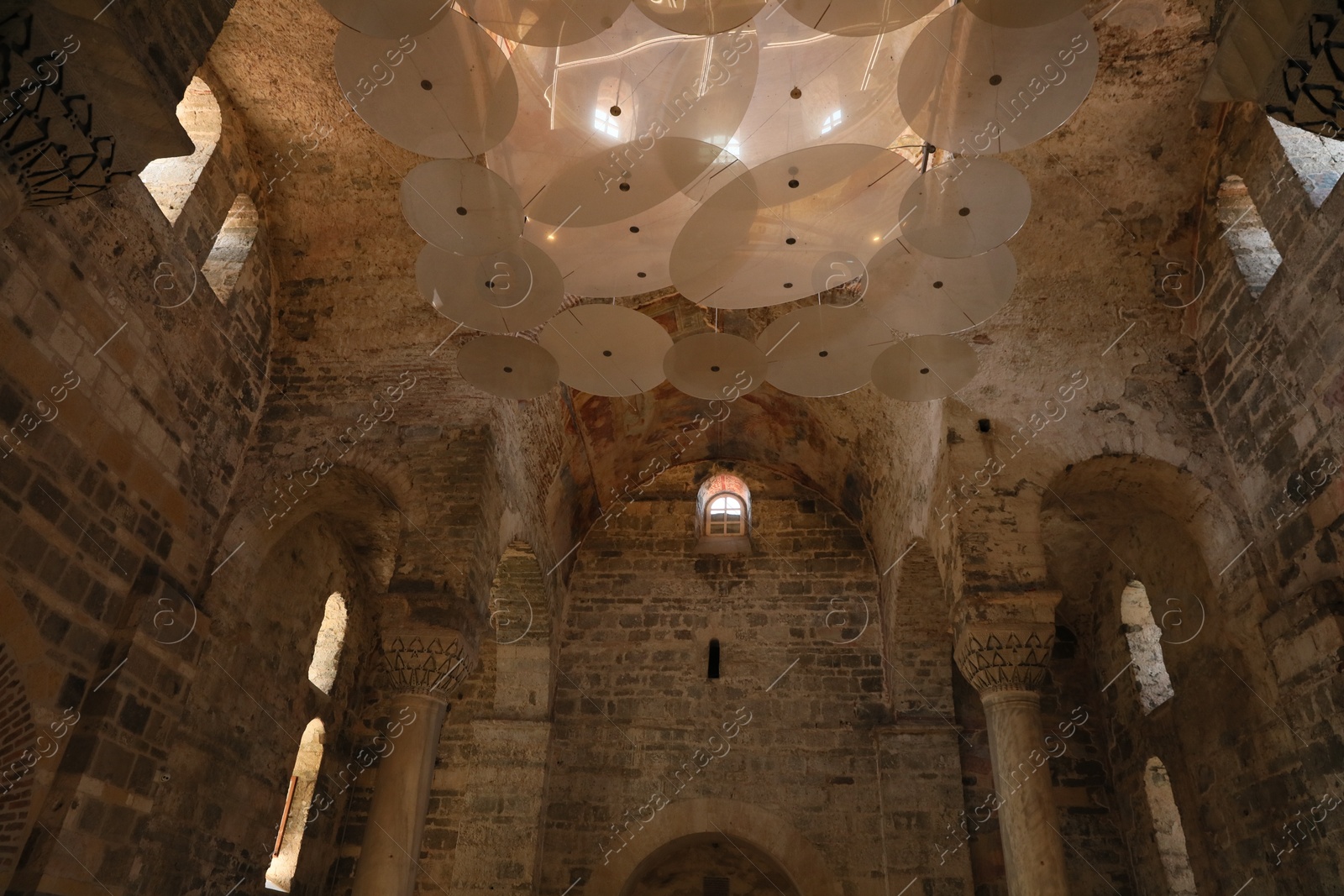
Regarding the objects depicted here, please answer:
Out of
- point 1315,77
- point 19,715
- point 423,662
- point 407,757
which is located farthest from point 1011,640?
point 19,715

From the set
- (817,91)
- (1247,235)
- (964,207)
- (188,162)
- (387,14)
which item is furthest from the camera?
(188,162)

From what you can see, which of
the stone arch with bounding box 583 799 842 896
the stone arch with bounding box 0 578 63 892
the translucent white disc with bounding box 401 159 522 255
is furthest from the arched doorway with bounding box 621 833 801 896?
the translucent white disc with bounding box 401 159 522 255

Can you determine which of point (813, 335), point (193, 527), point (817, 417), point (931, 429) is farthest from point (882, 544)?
point (193, 527)

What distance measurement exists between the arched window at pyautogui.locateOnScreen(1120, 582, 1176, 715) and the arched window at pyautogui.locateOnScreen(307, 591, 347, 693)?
913 cm

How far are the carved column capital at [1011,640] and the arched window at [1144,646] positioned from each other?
3199 millimetres

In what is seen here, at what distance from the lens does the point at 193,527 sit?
770 centimetres

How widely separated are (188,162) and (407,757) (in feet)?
18.1

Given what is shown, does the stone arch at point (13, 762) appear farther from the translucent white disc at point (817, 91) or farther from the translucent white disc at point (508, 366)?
the translucent white disc at point (817, 91)

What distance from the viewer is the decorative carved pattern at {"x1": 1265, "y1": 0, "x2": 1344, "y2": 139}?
11.8 ft

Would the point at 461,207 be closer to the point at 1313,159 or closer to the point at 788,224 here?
the point at 788,224

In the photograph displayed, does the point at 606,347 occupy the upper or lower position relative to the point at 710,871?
upper

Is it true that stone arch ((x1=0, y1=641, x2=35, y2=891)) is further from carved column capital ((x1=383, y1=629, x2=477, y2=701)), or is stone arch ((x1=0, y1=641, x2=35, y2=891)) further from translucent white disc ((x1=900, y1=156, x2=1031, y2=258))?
translucent white disc ((x1=900, y1=156, x2=1031, y2=258))

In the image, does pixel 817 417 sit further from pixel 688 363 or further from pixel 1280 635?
pixel 1280 635

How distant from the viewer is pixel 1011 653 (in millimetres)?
7016
